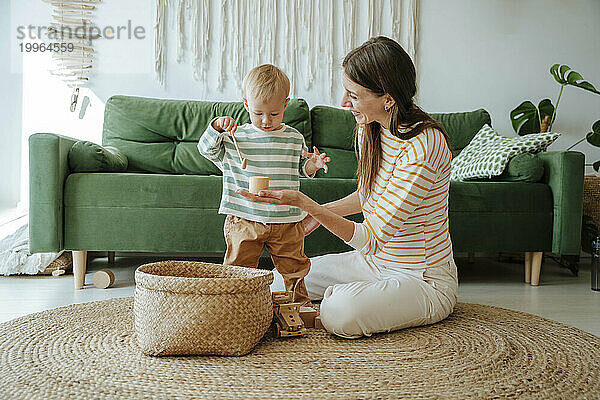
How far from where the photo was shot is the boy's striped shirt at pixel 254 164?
2.02m

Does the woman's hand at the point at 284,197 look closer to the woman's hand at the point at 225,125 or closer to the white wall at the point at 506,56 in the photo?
the woman's hand at the point at 225,125

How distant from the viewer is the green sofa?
101 inches

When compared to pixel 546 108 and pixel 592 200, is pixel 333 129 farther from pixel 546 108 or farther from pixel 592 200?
pixel 592 200

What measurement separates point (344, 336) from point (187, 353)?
0.45 metres

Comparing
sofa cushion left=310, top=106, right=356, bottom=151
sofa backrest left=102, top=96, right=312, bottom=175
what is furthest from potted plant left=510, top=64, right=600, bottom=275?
sofa backrest left=102, top=96, right=312, bottom=175

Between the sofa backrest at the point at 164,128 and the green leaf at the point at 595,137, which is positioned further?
the green leaf at the point at 595,137

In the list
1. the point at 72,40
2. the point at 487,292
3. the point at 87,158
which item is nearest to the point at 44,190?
the point at 87,158

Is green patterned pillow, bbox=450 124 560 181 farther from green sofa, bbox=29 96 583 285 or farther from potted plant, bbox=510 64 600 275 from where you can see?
potted plant, bbox=510 64 600 275

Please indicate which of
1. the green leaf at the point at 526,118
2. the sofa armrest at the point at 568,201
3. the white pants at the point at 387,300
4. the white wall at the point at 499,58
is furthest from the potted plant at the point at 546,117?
the white pants at the point at 387,300

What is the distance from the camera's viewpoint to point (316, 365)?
146 cm

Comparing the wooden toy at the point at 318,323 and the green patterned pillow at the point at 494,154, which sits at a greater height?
the green patterned pillow at the point at 494,154

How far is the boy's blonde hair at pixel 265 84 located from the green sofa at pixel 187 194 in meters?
0.75

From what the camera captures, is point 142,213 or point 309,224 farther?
point 142,213

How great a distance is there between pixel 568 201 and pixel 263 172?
1571mm
